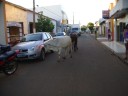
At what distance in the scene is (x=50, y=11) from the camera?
76.9 meters

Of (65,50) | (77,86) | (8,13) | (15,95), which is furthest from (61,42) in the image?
(8,13)

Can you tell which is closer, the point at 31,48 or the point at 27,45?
the point at 31,48

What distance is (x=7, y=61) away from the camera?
393 inches

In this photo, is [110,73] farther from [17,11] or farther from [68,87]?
[17,11]

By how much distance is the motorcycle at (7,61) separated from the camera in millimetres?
9738

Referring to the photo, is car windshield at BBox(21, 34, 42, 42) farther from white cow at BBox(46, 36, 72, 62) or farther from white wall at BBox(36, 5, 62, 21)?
white wall at BBox(36, 5, 62, 21)

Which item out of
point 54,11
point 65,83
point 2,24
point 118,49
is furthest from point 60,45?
point 54,11

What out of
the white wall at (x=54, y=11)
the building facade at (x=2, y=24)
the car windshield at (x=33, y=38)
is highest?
the white wall at (x=54, y=11)

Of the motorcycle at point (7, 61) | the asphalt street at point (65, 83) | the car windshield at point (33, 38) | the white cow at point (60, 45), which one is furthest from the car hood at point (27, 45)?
the motorcycle at point (7, 61)

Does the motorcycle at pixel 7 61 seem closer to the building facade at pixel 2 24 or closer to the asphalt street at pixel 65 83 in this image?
the asphalt street at pixel 65 83

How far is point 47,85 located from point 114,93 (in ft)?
7.37

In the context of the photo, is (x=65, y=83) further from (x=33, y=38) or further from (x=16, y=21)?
(x=16, y=21)

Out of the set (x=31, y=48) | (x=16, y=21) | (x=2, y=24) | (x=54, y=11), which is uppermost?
(x=54, y=11)

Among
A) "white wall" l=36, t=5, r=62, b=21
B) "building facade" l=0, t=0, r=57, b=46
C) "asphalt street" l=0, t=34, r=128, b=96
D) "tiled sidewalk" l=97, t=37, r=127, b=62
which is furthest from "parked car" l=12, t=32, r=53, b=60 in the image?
"white wall" l=36, t=5, r=62, b=21
